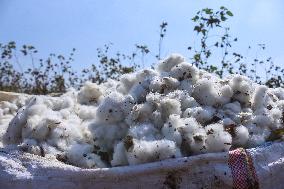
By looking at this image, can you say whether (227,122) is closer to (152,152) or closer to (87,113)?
(152,152)

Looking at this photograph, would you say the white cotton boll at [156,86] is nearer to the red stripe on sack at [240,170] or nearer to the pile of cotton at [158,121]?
the pile of cotton at [158,121]

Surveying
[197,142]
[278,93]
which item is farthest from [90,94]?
[278,93]

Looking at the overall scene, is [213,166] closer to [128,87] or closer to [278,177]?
[278,177]

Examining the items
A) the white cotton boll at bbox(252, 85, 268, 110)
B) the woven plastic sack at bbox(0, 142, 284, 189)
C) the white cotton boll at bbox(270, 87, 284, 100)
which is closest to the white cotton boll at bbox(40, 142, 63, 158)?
the woven plastic sack at bbox(0, 142, 284, 189)

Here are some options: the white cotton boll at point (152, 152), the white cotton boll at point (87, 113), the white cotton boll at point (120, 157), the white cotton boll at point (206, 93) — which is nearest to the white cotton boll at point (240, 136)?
the white cotton boll at point (206, 93)

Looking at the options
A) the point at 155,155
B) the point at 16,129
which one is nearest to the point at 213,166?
the point at 155,155
